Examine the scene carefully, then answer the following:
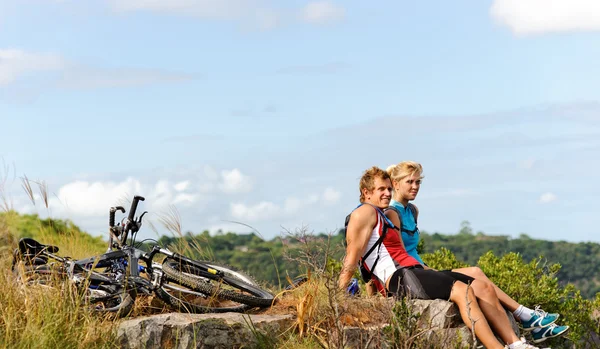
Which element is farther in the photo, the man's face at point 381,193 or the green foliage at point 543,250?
the green foliage at point 543,250

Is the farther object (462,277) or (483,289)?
(462,277)

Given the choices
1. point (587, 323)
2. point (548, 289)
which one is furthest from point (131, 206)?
point (587, 323)

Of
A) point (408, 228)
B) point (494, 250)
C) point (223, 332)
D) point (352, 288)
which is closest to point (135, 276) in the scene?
point (223, 332)

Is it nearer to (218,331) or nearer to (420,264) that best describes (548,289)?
(420,264)

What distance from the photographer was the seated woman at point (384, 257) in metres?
6.96

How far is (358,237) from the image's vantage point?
23.2 ft

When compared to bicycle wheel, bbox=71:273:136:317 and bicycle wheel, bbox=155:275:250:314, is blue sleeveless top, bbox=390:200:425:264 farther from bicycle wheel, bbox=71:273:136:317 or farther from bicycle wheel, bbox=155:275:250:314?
bicycle wheel, bbox=71:273:136:317

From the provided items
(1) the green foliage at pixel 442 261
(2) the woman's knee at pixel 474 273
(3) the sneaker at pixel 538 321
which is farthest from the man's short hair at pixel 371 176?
(1) the green foliage at pixel 442 261

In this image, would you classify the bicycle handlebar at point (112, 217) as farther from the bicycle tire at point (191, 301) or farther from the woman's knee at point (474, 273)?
the woman's knee at point (474, 273)

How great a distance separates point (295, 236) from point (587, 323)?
535 cm

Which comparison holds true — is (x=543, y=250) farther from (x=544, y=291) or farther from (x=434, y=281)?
(x=434, y=281)

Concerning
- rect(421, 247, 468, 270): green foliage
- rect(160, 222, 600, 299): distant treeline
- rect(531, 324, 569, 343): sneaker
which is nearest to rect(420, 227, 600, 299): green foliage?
rect(160, 222, 600, 299): distant treeline

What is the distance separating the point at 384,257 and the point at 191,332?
189 centimetres

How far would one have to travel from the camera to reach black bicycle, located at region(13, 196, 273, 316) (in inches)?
285
